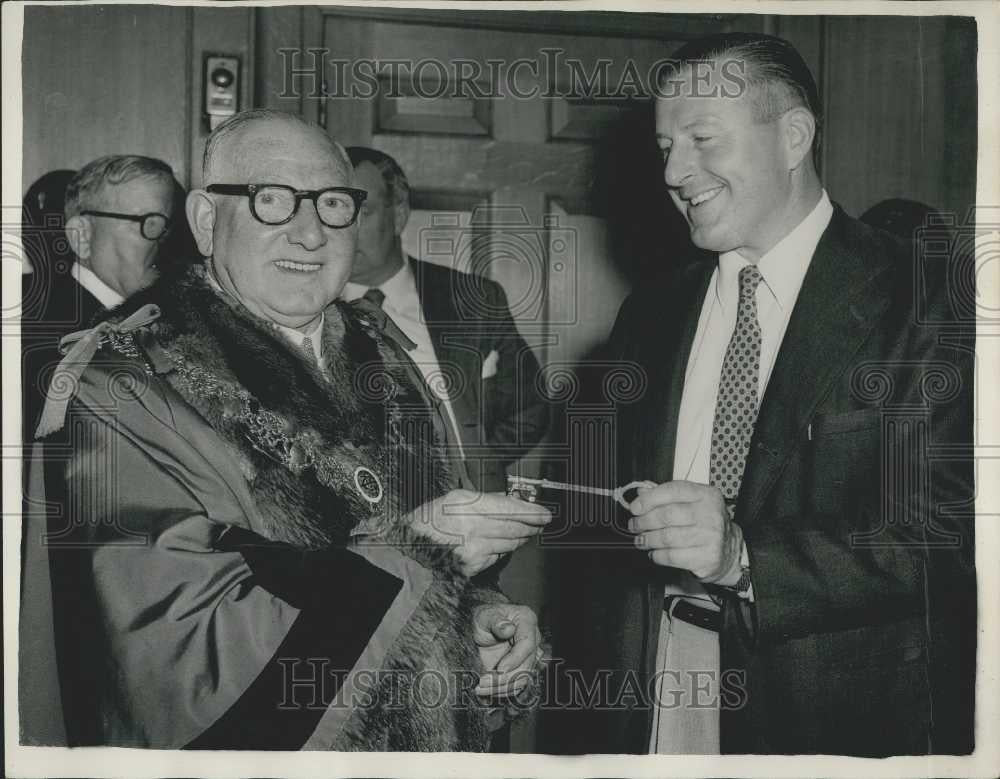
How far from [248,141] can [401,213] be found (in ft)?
1.07

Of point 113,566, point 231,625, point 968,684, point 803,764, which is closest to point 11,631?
point 113,566

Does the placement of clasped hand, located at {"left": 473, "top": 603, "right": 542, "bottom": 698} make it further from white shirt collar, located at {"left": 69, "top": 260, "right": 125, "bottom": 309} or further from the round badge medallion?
white shirt collar, located at {"left": 69, "top": 260, "right": 125, "bottom": 309}

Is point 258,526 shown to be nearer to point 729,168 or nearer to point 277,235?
point 277,235

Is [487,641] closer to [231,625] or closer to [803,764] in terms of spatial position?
[231,625]

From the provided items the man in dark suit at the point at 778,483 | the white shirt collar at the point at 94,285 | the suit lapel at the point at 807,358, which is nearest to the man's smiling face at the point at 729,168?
the man in dark suit at the point at 778,483

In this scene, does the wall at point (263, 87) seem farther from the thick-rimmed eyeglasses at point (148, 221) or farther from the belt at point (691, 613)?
the belt at point (691, 613)

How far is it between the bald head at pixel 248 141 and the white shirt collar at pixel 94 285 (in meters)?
0.29

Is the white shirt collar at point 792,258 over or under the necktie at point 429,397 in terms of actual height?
over

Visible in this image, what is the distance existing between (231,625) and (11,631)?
1.45 feet

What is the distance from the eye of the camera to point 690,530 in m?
1.53

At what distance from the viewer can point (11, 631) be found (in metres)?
1.70

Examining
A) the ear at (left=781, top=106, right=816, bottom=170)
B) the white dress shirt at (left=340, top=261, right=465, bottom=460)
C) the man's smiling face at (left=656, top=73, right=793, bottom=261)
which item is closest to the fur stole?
the white dress shirt at (left=340, top=261, right=465, bottom=460)

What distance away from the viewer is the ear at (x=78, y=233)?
1792 millimetres

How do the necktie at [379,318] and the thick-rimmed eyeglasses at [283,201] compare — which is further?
the necktie at [379,318]
